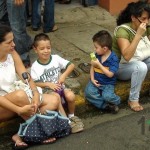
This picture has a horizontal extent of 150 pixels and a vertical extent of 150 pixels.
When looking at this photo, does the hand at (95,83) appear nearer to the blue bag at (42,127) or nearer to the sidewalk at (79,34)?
the sidewalk at (79,34)

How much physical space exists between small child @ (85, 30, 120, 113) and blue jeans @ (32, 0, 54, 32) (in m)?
2.01

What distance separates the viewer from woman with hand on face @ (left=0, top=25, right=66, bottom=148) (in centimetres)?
359

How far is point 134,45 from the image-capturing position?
4.13m

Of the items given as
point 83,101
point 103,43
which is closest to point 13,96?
point 83,101

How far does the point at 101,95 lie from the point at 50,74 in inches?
25.1

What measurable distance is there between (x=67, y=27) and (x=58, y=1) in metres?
1.13

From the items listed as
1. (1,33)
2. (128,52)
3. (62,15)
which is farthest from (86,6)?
(1,33)

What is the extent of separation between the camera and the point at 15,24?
464 cm

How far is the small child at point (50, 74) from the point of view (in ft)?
12.9

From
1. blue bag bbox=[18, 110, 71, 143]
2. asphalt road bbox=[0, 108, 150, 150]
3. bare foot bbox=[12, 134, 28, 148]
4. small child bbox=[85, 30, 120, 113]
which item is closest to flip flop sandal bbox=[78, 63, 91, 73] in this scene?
small child bbox=[85, 30, 120, 113]

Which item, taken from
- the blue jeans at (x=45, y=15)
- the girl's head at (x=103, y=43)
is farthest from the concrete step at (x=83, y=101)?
the blue jeans at (x=45, y=15)

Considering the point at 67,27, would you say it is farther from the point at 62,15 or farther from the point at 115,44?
the point at 115,44

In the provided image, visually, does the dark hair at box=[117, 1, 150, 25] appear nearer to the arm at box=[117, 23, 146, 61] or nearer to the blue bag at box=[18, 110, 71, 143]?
the arm at box=[117, 23, 146, 61]

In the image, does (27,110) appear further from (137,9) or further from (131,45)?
(137,9)
